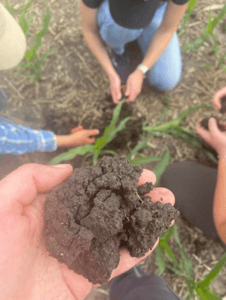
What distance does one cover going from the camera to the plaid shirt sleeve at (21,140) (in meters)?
0.98

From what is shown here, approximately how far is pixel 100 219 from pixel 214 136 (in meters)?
0.96

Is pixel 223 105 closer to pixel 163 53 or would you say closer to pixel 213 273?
pixel 163 53

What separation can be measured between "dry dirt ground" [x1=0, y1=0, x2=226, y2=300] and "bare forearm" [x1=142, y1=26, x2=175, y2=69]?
248 millimetres

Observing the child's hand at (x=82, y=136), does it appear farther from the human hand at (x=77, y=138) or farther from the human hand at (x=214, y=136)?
the human hand at (x=214, y=136)

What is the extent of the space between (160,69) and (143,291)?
121 cm

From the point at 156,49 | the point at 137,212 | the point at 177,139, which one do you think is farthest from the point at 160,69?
the point at 137,212

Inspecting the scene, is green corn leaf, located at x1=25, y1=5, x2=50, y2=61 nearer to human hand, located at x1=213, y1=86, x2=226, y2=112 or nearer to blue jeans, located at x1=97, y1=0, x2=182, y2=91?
blue jeans, located at x1=97, y1=0, x2=182, y2=91

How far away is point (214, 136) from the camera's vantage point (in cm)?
133

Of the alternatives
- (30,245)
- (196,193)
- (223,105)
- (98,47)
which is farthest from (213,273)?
(98,47)

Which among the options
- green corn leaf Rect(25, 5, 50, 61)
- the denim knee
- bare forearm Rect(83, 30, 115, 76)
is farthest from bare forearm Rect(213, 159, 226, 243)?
green corn leaf Rect(25, 5, 50, 61)

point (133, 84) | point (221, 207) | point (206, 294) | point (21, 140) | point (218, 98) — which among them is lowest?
point (206, 294)

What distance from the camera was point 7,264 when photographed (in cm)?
65

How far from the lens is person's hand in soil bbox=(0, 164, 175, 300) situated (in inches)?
26.0

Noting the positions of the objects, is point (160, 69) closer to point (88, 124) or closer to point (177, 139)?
point (177, 139)
